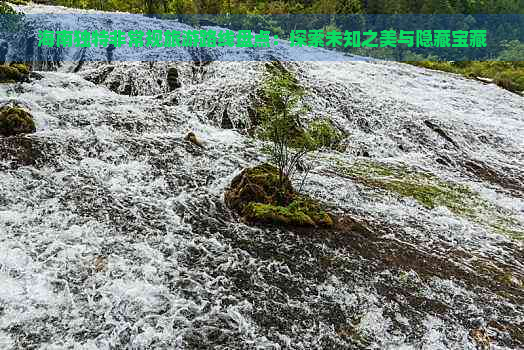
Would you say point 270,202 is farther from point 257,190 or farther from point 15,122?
point 15,122

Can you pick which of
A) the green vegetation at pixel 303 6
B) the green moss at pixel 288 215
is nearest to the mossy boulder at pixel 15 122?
the green moss at pixel 288 215

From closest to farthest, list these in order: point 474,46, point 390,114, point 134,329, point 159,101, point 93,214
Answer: point 134,329 < point 93,214 < point 159,101 < point 390,114 < point 474,46

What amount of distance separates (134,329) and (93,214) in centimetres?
265

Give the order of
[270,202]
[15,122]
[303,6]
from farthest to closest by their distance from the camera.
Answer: [303,6] → [15,122] → [270,202]

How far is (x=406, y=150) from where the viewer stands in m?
12.6

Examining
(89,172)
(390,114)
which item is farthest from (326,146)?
(89,172)

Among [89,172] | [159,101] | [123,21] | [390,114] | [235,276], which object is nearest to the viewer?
[235,276]

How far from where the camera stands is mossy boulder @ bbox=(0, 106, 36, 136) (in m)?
9.09

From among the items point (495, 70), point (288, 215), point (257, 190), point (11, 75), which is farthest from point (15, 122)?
point (495, 70)

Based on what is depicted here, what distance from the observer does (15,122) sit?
9.20 meters

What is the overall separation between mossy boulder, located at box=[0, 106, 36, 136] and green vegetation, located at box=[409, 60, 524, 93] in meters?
21.4

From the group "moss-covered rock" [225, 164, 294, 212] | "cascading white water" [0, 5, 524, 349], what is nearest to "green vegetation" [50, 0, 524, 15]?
"cascading white water" [0, 5, 524, 349]

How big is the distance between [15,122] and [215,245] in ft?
18.3

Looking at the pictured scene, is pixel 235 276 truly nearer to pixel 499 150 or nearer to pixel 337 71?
pixel 499 150
